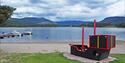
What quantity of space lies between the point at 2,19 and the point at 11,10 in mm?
1157

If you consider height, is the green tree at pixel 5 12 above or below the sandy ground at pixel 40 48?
above

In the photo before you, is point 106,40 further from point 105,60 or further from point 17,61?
point 17,61

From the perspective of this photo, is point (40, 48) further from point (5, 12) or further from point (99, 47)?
point (99, 47)

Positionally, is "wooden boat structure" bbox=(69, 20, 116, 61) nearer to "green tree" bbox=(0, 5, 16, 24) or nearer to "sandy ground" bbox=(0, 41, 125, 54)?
"sandy ground" bbox=(0, 41, 125, 54)

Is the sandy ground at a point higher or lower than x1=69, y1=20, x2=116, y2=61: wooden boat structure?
lower

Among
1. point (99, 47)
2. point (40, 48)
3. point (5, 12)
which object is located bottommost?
point (40, 48)

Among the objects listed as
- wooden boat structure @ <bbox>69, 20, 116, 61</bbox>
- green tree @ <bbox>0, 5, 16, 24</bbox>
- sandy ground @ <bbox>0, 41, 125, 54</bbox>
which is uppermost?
green tree @ <bbox>0, 5, 16, 24</bbox>

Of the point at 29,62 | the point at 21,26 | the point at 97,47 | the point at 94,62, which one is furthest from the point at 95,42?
the point at 21,26

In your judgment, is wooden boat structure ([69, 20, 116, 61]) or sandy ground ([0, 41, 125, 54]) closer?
wooden boat structure ([69, 20, 116, 61])

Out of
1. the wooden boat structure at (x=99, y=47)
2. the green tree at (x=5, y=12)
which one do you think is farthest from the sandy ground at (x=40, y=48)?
the wooden boat structure at (x=99, y=47)

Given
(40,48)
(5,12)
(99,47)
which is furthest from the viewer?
(40,48)

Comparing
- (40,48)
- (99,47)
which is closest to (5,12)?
(40,48)

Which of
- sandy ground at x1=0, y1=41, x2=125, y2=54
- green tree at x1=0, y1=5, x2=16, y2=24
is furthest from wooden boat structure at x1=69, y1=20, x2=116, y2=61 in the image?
green tree at x1=0, y1=5, x2=16, y2=24

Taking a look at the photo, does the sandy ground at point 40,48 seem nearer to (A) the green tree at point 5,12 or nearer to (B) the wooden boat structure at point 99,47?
(A) the green tree at point 5,12
